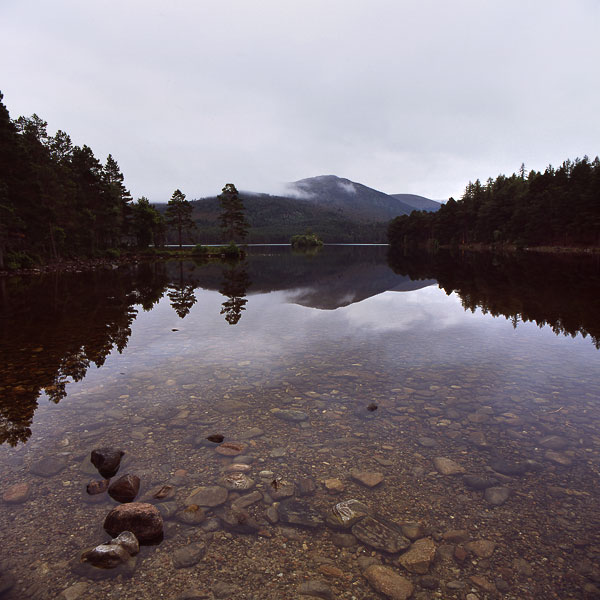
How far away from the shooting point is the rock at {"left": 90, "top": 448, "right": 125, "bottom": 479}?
253 inches

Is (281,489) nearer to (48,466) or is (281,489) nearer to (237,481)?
(237,481)

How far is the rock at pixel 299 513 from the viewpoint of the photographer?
538 centimetres

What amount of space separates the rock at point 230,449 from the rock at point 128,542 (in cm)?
235

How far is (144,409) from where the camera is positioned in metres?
8.95

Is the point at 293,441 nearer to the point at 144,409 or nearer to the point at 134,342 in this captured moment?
the point at 144,409

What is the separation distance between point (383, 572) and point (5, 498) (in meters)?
5.99

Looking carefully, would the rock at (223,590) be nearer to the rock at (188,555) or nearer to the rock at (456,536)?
the rock at (188,555)

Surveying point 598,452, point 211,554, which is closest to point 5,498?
point 211,554

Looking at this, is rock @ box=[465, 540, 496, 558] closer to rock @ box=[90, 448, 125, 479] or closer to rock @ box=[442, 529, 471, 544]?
A: rock @ box=[442, 529, 471, 544]

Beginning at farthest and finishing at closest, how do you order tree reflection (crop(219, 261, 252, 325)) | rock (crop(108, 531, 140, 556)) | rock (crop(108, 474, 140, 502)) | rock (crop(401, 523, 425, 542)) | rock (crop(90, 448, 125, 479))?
1. tree reflection (crop(219, 261, 252, 325))
2. rock (crop(90, 448, 125, 479))
3. rock (crop(108, 474, 140, 502))
4. rock (crop(401, 523, 425, 542))
5. rock (crop(108, 531, 140, 556))

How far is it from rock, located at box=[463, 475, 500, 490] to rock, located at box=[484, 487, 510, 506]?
101 mm

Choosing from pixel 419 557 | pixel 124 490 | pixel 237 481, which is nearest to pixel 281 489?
pixel 237 481

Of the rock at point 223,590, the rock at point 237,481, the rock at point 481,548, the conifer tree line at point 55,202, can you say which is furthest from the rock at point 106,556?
the conifer tree line at point 55,202

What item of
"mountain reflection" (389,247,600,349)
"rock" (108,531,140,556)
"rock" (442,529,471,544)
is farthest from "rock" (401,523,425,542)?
"mountain reflection" (389,247,600,349)
